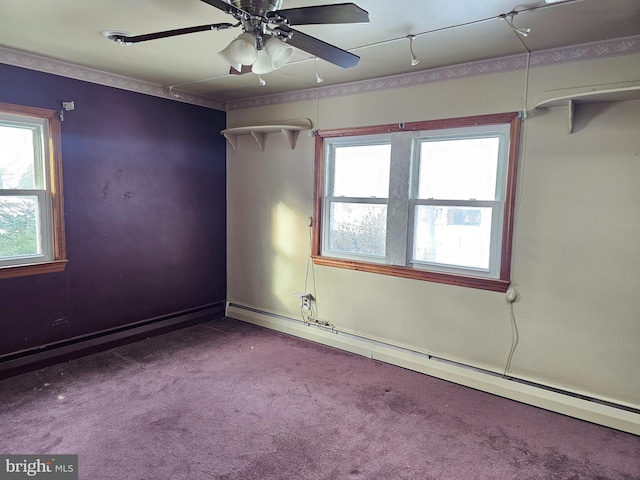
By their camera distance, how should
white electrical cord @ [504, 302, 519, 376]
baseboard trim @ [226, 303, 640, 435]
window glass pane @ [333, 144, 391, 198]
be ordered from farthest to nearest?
window glass pane @ [333, 144, 391, 198], white electrical cord @ [504, 302, 519, 376], baseboard trim @ [226, 303, 640, 435]

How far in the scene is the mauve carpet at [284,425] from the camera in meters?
2.21

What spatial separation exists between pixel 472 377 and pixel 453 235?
111cm

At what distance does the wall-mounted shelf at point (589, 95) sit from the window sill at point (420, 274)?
117 cm

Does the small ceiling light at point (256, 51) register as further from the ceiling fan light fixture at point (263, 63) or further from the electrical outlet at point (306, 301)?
the electrical outlet at point (306, 301)

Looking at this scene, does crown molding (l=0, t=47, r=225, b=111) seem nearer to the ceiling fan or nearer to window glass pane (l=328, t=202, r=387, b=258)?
the ceiling fan

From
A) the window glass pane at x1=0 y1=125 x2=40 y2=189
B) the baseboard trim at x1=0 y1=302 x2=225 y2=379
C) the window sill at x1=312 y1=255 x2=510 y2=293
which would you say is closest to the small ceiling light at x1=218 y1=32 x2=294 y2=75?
the window sill at x1=312 y1=255 x2=510 y2=293

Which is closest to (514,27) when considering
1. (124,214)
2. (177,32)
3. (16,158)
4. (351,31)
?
(351,31)

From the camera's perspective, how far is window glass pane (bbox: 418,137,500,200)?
3.10 metres

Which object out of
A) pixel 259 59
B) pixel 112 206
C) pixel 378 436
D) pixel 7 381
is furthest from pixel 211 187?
pixel 378 436

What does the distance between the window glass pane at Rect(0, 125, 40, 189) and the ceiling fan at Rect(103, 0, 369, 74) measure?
1.78 meters

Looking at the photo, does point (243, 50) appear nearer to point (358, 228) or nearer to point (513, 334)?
point (358, 228)

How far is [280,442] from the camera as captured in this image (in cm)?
241

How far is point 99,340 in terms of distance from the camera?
12.2 ft

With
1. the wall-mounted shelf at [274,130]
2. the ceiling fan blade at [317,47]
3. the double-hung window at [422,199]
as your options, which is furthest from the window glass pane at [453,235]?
the ceiling fan blade at [317,47]
